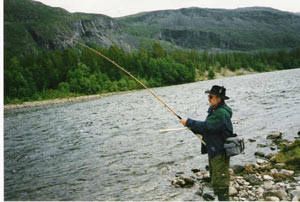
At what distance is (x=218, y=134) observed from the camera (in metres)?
5.66

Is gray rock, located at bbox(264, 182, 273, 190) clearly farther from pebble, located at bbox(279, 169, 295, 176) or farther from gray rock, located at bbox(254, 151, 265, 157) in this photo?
gray rock, located at bbox(254, 151, 265, 157)

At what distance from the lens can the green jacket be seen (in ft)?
17.9

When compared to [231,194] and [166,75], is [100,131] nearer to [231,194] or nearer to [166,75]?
[231,194]

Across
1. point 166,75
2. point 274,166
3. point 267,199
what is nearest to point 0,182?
point 267,199

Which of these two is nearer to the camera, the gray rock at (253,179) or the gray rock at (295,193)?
the gray rock at (295,193)

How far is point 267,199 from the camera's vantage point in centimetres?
637

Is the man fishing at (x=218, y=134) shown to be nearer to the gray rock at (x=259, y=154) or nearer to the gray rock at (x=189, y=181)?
the gray rock at (x=189, y=181)

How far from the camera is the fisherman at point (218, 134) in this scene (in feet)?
18.1

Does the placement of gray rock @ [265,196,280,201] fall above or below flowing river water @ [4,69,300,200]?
above

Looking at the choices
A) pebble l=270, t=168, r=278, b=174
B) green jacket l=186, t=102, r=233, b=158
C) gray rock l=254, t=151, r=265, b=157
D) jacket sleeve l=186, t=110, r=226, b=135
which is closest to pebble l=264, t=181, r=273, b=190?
pebble l=270, t=168, r=278, b=174

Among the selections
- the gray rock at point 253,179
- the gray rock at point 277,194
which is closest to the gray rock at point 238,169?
the gray rock at point 253,179

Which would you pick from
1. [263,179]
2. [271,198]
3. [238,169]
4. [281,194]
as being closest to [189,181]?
[238,169]

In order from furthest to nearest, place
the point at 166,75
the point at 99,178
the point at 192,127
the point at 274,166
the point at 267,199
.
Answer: the point at 166,75 → the point at 99,178 → the point at 274,166 → the point at 267,199 → the point at 192,127

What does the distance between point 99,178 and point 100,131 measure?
9448 millimetres
